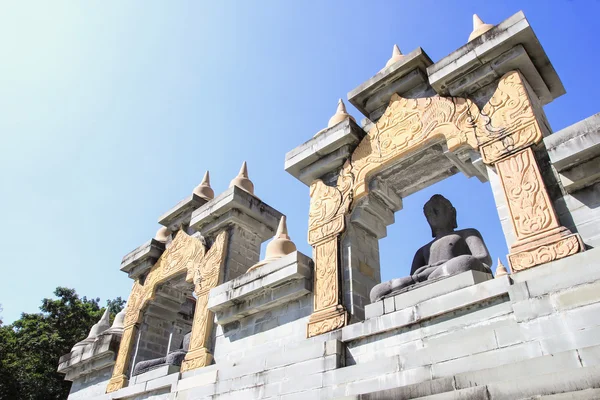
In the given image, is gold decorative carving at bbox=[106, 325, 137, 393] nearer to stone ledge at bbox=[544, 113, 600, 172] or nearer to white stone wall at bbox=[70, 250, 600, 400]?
white stone wall at bbox=[70, 250, 600, 400]

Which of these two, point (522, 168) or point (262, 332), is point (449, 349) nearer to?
point (522, 168)

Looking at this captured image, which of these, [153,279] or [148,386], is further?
[153,279]

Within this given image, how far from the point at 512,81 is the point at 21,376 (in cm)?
2356

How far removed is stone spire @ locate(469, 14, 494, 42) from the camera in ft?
27.0

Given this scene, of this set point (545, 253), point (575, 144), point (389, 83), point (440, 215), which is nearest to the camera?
point (545, 253)

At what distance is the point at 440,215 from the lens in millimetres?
8078

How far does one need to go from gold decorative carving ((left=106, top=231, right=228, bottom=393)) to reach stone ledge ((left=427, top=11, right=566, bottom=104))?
5.91 m

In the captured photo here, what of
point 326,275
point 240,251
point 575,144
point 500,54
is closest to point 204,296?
point 240,251

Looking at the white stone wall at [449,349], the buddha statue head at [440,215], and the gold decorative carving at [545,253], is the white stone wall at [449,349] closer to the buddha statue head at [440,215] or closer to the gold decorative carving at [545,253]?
the gold decorative carving at [545,253]

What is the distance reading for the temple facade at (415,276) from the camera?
5055mm

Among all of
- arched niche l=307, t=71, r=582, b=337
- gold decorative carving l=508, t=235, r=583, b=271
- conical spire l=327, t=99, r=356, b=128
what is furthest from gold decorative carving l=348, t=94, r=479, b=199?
gold decorative carving l=508, t=235, r=583, b=271

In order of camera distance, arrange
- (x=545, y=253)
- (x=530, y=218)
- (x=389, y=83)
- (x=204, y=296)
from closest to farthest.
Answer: (x=545, y=253)
(x=530, y=218)
(x=389, y=83)
(x=204, y=296)

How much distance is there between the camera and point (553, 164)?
19.3 ft

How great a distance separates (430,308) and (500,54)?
4103mm
